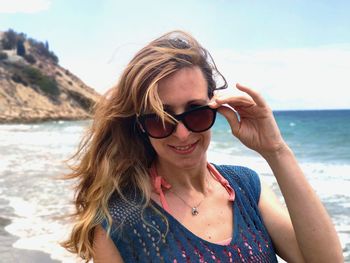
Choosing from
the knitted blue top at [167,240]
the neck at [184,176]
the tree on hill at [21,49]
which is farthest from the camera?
the tree on hill at [21,49]

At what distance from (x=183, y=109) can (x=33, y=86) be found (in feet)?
206

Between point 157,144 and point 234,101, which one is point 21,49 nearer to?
point 157,144

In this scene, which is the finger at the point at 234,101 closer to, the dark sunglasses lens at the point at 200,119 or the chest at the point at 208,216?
the dark sunglasses lens at the point at 200,119

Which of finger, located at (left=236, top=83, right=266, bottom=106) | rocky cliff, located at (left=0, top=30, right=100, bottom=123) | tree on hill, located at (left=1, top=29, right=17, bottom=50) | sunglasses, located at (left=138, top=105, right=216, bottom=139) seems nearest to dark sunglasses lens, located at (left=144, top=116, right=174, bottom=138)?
sunglasses, located at (left=138, top=105, right=216, bottom=139)

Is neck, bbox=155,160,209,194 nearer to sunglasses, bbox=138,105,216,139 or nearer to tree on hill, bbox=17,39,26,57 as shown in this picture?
sunglasses, bbox=138,105,216,139

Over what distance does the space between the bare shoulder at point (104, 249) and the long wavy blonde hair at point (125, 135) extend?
0.11 ft

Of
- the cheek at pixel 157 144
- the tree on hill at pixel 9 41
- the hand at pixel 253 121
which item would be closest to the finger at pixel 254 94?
the hand at pixel 253 121

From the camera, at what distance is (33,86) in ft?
203

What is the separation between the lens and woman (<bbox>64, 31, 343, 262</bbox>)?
6.54 feet

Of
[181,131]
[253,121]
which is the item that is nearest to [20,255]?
[181,131]

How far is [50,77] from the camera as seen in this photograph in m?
66.7

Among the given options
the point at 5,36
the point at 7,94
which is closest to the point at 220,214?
the point at 7,94

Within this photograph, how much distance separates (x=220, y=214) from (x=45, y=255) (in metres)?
3.57

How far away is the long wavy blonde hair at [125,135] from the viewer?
2031 mm
